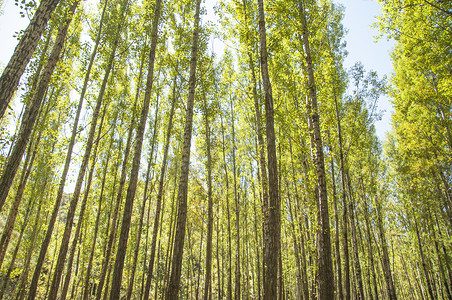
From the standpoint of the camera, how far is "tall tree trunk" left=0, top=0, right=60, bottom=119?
3496mm

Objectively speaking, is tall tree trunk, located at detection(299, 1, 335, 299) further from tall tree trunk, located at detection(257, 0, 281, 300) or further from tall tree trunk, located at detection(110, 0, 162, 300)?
tall tree trunk, located at detection(110, 0, 162, 300)

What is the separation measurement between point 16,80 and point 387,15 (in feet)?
38.3

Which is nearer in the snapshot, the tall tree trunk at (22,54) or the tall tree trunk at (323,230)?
the tall tree trunk at (22,54)

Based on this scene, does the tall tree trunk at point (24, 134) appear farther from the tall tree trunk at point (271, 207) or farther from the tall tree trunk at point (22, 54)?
the tall tree trunk at point (271, 207)

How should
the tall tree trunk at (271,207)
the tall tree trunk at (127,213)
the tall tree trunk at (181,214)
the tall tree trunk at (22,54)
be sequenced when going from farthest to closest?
the tall tree trunk at (181,214)
the tall tree trunk at (127,213)
the tall tree trunk at (271,207)
the tall tree trunk at (22,54)

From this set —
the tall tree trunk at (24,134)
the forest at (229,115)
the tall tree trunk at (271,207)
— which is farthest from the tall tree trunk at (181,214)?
the tall tree trunk at (24,134)

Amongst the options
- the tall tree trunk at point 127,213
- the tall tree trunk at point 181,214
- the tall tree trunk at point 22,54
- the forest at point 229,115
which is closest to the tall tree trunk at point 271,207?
the forest at point 229,115

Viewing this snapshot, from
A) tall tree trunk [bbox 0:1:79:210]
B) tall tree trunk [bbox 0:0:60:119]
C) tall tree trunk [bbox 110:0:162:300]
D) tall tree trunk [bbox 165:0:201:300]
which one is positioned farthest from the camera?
tall tree trunk [bbox 165:0:201:300]

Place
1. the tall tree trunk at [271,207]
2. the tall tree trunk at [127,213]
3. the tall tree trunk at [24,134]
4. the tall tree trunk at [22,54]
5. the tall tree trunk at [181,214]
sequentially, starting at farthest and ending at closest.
Result: the tall tree trunk at [181,214] < the tall tree trunk at [127,213] < the tall tree trunk at [271,207] < the tall tree trunk at [24,134] < the tall tree trunk at [22,54]

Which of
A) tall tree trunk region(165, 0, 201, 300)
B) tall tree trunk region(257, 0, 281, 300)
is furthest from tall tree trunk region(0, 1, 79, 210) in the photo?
tall tree trunk region(257, 0, 281, 300)

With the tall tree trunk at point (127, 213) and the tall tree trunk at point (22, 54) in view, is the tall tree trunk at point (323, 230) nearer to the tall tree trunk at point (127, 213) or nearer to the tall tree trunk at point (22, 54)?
the tall tree trunk at point (127, 213)

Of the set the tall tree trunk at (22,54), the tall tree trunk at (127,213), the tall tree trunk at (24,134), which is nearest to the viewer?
the tall tree trunk at (22,54)

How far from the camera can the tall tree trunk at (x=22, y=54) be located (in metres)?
3.50

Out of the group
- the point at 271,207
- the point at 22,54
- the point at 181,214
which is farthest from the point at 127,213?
the point at 22,54
